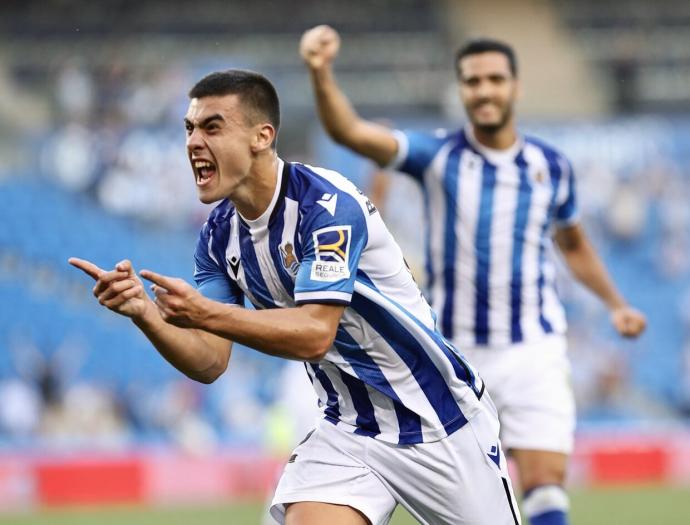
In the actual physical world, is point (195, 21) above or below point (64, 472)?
above

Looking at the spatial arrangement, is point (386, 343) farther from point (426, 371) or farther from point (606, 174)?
point (606, 174)

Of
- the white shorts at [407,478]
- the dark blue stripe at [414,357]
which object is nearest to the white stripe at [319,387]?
the white shorts at [407,478]

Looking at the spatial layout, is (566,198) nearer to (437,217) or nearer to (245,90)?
(437,217)

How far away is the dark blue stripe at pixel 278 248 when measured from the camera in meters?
4.69

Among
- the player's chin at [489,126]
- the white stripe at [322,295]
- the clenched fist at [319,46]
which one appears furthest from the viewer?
the player's chin at [489,126]

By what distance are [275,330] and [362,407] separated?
2.67 ft

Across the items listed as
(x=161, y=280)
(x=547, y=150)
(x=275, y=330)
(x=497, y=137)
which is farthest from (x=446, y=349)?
(x=547, y=150)

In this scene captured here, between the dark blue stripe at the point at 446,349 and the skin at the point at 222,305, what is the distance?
309 mm

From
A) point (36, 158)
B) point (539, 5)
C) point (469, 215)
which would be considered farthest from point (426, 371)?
point (539, 5)

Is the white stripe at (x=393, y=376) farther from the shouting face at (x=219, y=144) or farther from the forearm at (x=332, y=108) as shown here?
the forearm at (x=332, y=108)

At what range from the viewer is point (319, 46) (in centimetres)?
623

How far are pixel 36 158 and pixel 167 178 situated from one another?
83.8 inches

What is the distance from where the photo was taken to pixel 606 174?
21234 millimetres

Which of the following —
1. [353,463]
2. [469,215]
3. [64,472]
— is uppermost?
[469,215]
